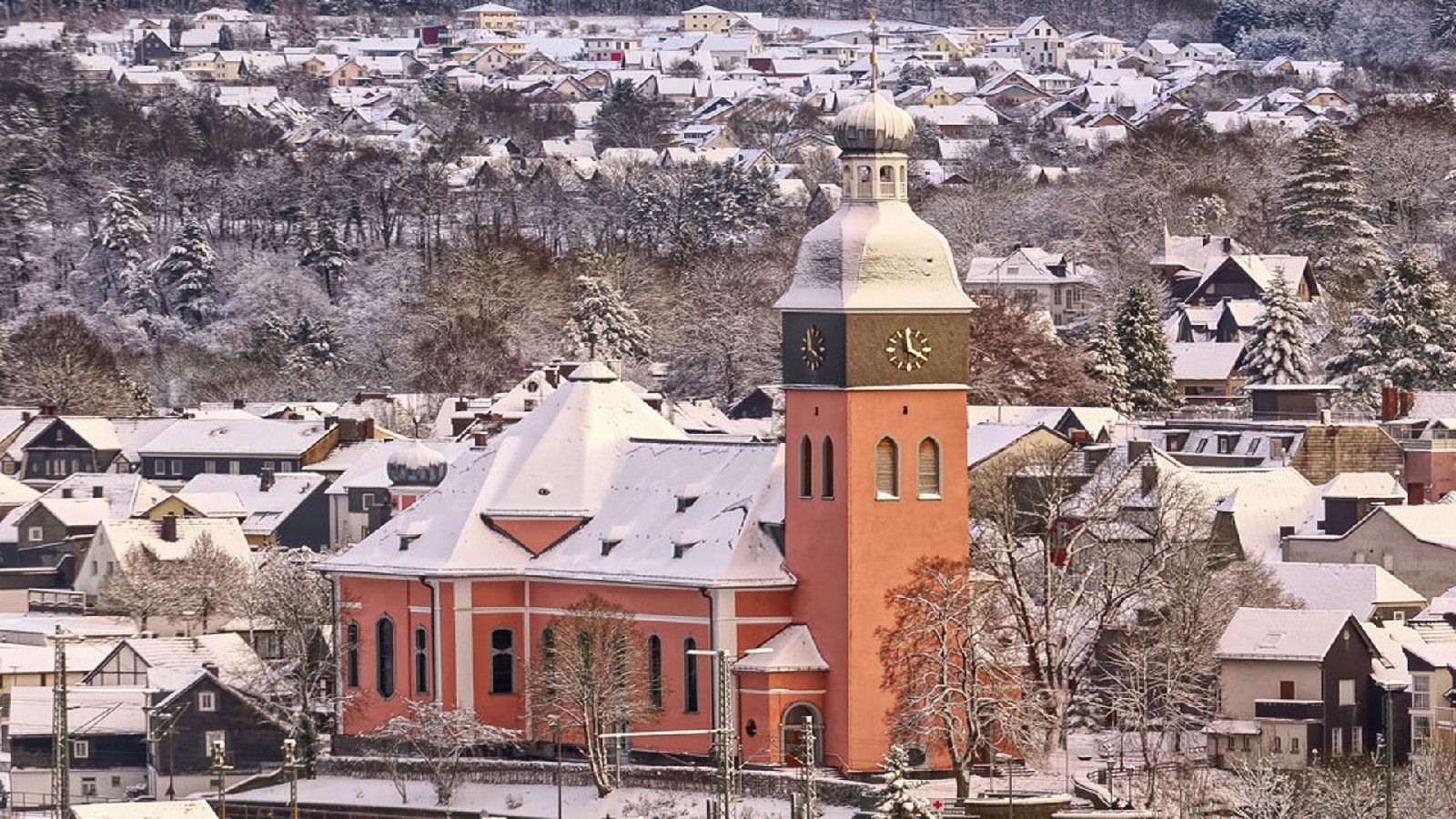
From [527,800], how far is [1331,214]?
76076mm

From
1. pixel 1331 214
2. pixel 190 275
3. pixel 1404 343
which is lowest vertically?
pixel 1404 343

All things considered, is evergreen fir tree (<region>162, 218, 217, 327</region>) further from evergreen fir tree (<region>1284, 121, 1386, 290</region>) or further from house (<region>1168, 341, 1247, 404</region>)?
house (<region>1168, 341, 1247, 404</region>)

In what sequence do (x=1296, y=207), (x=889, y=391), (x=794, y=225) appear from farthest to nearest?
(x=794, y=225) → (x=1296, y=207) → (x=889, y=391)

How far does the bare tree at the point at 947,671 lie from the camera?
6625 centimetres

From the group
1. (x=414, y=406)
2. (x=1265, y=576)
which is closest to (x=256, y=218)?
(x=414, y=406)

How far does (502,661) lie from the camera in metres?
71.1

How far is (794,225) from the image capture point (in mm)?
157500

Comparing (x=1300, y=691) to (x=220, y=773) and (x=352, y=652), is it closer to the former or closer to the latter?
(x=352, y=652)

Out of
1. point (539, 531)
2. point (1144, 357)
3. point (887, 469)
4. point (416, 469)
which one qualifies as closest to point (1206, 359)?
point (1144, 357)

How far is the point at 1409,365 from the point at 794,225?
47.8 metres

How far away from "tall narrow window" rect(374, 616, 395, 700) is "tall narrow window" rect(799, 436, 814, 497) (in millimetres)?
8013

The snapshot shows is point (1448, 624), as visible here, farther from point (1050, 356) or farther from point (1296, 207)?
point (1296, 207)

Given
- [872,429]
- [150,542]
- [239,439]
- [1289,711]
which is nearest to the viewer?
[872,429]

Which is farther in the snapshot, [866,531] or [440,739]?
[440,739]
